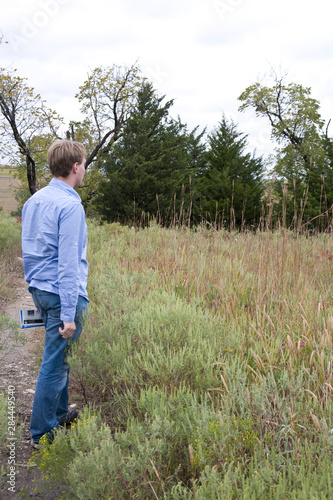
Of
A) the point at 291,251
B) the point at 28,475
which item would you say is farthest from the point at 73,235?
the point at 291,251

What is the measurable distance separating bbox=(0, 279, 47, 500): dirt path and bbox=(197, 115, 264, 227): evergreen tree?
696 inches

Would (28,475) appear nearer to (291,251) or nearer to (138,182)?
(291,251)

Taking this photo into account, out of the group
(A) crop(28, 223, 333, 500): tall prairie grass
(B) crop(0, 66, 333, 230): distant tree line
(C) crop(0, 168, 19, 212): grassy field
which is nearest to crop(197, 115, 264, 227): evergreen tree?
(B) crop(0, 66, 333, 230): distant tree line

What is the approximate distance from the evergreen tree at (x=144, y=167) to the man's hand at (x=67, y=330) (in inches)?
719

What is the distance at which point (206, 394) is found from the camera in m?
2.25

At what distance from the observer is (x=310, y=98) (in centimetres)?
2916

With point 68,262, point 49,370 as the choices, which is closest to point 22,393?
point 49,370

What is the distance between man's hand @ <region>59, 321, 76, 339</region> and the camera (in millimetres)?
2377

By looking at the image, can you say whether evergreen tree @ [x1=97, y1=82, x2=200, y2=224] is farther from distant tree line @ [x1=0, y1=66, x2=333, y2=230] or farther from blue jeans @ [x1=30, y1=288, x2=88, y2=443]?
blue jeans @ [x1=30, y1=288, x2=88, y2=443]

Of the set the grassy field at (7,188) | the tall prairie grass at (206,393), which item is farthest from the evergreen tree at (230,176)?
the tall prairie grass at (206,393)

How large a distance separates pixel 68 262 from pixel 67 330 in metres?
0.40

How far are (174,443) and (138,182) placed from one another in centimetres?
2007

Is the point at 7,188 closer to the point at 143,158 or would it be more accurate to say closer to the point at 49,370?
the point at 143,158

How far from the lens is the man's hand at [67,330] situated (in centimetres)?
238
